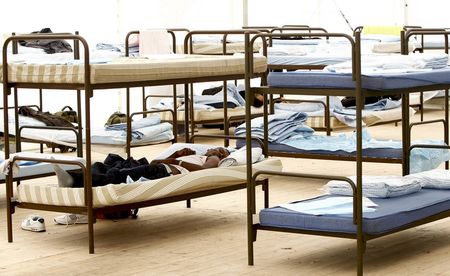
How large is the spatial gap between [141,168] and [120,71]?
565 millimetres

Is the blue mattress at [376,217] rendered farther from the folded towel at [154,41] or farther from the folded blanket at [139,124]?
the folded blanket at [139,124]

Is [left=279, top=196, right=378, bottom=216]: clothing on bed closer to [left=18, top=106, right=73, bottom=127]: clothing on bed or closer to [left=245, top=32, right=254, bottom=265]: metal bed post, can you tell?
[left=245, top=32, right=254, bottom=265]: metal bed post

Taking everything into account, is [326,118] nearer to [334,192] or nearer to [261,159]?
[261,159]

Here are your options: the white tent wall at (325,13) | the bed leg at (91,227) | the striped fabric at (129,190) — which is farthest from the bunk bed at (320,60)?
the white tent wall at (325,13)

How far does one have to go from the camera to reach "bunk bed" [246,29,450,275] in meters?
4.26

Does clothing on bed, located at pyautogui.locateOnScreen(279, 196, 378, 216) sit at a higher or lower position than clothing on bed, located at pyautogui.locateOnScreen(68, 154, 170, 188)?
lower

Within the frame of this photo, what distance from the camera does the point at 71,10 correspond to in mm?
10836

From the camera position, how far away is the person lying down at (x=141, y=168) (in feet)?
16.7

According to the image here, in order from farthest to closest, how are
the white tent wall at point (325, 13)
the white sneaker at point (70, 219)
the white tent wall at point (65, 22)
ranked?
1. the white tent wall at point (325, 13)
2. the white tent wall at point (65, 22)
3. the white sneaker at point (70, 219)

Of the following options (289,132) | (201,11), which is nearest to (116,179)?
(289,132)

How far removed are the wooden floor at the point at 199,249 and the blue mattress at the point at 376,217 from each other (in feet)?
0.62

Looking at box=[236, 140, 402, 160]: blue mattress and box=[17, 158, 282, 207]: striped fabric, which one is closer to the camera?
box=[17, 158, 282, 207]: striped fabric

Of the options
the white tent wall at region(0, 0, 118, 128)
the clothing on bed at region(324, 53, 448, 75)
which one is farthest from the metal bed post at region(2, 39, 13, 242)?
the white tent wall at region(0, 0, 118, 128)

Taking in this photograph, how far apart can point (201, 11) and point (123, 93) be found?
6.21ft
